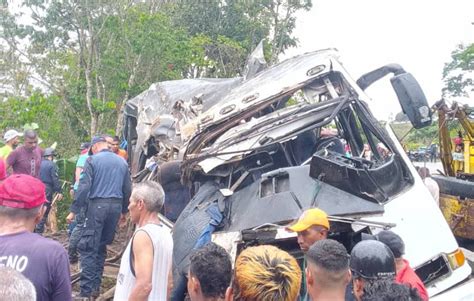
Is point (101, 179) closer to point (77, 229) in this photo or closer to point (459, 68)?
point (77, 229)

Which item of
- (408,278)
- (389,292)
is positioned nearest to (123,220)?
(408,278)

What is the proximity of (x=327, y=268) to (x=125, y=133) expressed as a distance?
634cm

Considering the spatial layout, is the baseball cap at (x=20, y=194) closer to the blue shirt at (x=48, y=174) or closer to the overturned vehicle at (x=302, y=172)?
the overturned vehicle at (x=302, y=172)

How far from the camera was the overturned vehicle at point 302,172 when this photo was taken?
A: 3.85 metres

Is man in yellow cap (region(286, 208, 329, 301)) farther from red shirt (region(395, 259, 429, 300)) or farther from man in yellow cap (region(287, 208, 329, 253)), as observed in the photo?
red shirt (region(395, 259, 429, 300))

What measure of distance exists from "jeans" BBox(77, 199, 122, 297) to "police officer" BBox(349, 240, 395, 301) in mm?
3254

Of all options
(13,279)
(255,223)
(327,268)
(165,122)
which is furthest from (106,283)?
(13,279)

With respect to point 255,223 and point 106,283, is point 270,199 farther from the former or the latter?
point 106,283

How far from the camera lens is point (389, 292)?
2125 millimetres

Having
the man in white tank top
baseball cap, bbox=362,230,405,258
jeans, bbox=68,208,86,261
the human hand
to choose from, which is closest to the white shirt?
the man in white tank top

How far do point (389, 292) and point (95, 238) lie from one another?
12.3 feet

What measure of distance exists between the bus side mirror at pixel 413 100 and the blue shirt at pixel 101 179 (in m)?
2.71

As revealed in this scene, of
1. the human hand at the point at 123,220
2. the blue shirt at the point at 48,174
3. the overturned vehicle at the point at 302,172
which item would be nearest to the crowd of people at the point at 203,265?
the overturned vehicle at the point at 302,172

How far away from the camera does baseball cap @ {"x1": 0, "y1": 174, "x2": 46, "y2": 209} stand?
254 cm
